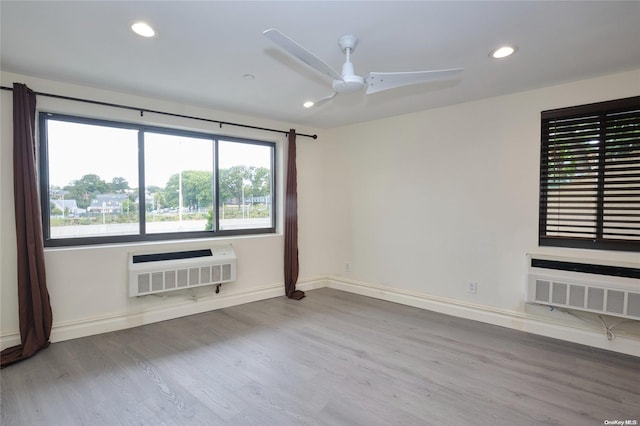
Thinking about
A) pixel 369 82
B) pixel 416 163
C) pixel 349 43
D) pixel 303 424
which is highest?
pixel 349 43

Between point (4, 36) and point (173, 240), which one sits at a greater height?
point (4, 36)

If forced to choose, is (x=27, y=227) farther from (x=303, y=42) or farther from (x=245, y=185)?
(x=303, y=42)

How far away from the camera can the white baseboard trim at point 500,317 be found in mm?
2889

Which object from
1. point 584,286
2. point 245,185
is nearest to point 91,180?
point 245,185

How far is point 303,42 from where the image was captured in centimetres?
227

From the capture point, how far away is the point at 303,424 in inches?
76.2

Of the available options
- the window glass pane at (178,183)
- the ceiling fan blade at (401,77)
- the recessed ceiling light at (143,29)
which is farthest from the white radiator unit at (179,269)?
the ceiling fan blade at (401,77)

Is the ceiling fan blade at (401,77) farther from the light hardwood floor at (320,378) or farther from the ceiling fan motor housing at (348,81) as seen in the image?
the light hardwood floor at (320,378)

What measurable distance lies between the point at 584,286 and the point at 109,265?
4.58 meters

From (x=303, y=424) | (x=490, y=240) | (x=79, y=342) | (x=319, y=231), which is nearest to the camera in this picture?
(x=303, y=424)

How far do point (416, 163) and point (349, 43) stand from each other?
2302mm

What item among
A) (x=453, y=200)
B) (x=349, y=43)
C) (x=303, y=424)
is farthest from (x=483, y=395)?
(x=349, y=43)

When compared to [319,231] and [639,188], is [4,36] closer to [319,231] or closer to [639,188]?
[319,231]

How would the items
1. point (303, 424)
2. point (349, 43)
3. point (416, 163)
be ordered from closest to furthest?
point (303, 424) → point (349, 43) → point (416, 163)
